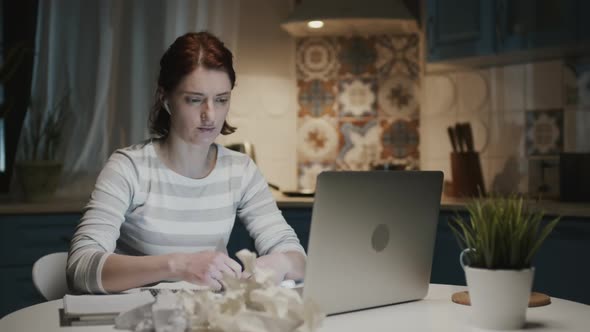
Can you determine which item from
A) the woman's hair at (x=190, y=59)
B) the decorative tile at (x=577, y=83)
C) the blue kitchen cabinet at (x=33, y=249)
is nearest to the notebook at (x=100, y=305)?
the woman's hair at (x=190, y=59)

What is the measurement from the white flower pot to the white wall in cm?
242

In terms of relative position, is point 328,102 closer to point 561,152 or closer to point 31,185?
point 561,152

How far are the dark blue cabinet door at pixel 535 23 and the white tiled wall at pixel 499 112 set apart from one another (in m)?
0.24

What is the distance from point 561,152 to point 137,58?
5.69 ft

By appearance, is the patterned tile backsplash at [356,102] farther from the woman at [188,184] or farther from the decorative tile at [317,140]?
the woman at [188,184]

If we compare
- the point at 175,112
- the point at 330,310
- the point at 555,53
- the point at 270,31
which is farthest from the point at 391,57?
the point at 330,310

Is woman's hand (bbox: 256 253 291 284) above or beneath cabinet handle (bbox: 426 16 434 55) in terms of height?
beneath

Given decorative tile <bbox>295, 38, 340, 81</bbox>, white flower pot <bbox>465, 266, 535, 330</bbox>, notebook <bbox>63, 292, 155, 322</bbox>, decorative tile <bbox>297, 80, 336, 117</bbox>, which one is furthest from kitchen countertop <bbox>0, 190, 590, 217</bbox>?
notebook <bbox>63, 292, 155, 322</bbox>

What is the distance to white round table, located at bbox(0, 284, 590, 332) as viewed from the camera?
1215 millimetres

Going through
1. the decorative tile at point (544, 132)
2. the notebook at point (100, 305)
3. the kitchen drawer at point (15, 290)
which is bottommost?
the kitchen drawer at point (15, 290)

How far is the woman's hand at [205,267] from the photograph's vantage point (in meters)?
1.42

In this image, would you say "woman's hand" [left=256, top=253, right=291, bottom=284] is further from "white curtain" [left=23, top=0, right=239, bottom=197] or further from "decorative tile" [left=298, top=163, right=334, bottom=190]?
"decorative tile" [left=298, top=163, right=334, bottom=190]

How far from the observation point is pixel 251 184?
208 cm

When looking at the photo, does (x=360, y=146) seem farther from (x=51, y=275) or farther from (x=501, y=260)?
(x=501, y=260)
